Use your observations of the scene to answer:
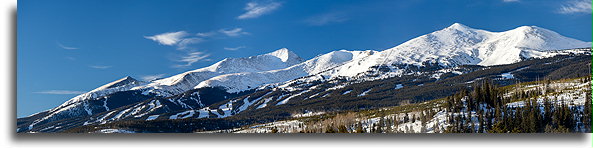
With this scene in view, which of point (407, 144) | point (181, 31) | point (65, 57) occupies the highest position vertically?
point (181, 31)

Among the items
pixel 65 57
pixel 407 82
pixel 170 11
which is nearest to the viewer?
pixel 65 57

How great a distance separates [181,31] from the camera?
22.9 m

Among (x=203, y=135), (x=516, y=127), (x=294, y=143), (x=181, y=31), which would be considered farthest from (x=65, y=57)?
(x=516, y=127)

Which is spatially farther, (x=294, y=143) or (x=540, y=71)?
(x=540, y=71)

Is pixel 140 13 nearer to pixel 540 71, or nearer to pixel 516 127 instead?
pixel 516 127

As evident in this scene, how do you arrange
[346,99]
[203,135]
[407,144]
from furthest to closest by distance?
[346,99]
[203,135]
[407,144]

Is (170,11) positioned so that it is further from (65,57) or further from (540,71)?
(540,71)

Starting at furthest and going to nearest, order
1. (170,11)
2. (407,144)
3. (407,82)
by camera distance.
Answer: (407,82) < (170,11) < (407,144)

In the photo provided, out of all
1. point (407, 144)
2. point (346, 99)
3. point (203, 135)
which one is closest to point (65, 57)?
point (203, 135)

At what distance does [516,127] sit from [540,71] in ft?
518

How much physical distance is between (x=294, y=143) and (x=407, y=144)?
3563 millimetres

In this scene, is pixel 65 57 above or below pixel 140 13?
below

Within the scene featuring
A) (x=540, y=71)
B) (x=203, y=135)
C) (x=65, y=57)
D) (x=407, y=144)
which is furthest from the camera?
(x=540, y=71)

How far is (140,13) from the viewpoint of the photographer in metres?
20.5
